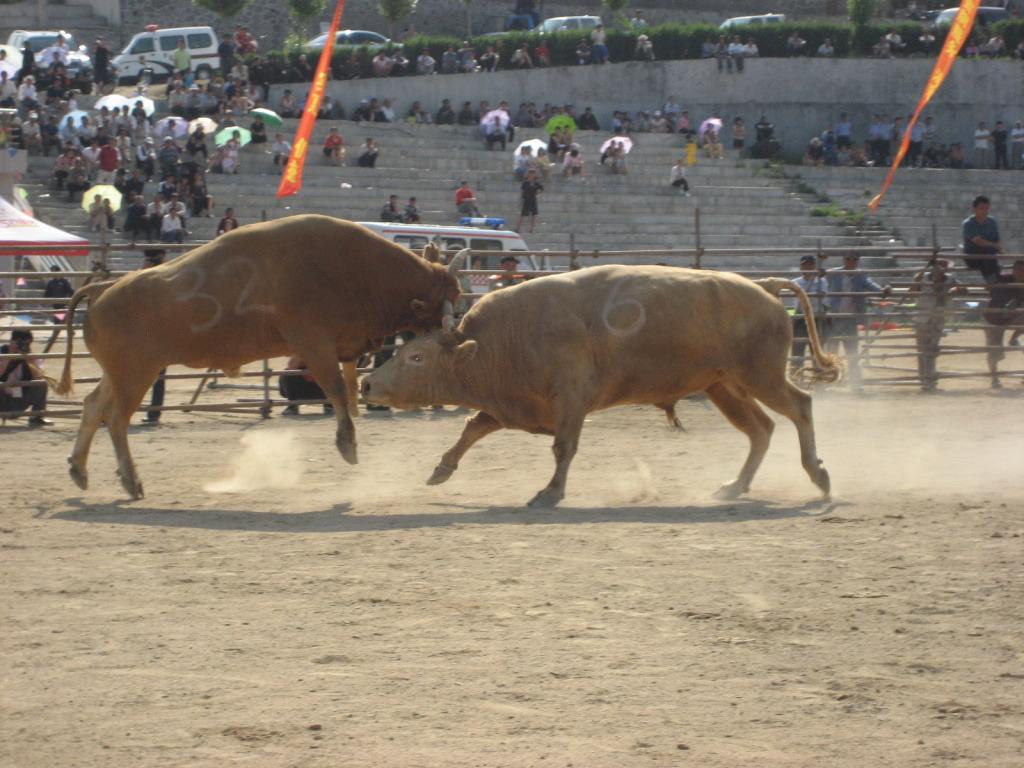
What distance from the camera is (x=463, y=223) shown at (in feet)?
84.1

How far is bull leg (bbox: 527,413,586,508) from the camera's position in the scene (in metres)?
8.27

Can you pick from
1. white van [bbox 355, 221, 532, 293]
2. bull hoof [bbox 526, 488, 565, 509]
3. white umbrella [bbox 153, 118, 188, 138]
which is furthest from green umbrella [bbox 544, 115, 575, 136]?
bull hoof [bbox 526, 488, 565, 509]

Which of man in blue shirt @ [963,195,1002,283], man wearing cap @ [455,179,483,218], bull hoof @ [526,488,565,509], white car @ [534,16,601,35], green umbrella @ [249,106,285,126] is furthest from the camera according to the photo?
white car @ [534,16,601,35]

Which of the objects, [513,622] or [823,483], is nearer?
[513,622]

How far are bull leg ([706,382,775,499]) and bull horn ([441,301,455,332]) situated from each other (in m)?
1.82

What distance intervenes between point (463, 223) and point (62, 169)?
768 centimetres

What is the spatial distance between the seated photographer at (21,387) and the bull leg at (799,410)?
7242 mm

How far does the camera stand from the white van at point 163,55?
121ft

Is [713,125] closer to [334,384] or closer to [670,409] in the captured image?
[670,409]

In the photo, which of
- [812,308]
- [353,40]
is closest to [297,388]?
[812,308]

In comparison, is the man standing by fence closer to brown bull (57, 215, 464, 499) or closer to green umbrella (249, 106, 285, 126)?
brown bull (57, 215, 464, 499)

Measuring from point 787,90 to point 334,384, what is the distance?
106ft

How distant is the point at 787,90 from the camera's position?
3866cm

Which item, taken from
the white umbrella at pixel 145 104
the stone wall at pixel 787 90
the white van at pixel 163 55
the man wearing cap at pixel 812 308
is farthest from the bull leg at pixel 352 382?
the white van at pixel 163 55
